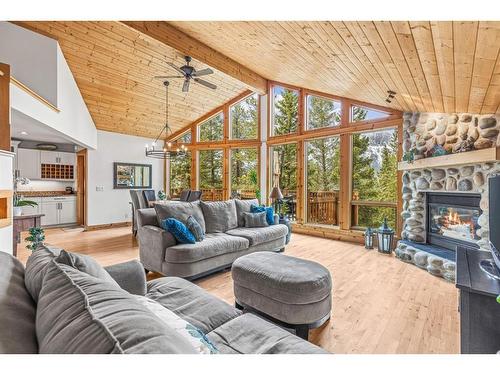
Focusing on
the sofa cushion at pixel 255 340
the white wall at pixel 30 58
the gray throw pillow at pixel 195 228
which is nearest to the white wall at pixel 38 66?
the white wall at pixel 30 58

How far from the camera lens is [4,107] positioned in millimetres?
2617

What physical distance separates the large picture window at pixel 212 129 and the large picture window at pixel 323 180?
2.89m

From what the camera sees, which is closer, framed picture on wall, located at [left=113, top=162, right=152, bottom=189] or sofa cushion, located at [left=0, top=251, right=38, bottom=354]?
sofa cushion, located at [left=0, top=251, right=38, bottom=354]

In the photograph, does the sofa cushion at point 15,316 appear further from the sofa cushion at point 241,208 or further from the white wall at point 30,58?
the white wall at point 30,58

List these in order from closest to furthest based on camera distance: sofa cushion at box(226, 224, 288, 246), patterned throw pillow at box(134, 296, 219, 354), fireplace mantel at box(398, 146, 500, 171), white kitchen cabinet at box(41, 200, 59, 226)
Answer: patterned throw pillow at box(134, 296, 219, 354), fireplace mantel at box(398, 146, 500, 171), sofa cushion at box(226, 224, 288, 246), white kitchen cabinet at box(41, 200, 59, 226)

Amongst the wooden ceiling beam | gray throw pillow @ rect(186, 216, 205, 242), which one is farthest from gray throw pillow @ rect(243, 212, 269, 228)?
the wooden ceiling beam

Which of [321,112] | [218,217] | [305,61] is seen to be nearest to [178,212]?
[218,217]

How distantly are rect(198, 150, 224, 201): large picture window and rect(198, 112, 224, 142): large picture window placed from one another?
41 centimetres

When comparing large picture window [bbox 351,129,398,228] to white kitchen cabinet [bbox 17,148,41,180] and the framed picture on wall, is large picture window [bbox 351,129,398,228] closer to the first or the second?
the framed picture on wall

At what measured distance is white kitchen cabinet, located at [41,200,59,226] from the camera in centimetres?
681

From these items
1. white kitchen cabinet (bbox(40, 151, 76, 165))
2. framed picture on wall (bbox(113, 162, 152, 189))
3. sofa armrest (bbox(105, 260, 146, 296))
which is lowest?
sofa armrest (bbox(105, 260, 146, 296))

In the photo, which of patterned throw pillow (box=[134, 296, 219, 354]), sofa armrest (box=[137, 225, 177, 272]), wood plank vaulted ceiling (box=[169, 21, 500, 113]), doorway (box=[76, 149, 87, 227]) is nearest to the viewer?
patterned throw pillow (box=[134, 296, 219, 354])

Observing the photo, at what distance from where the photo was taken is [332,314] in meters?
2.50
